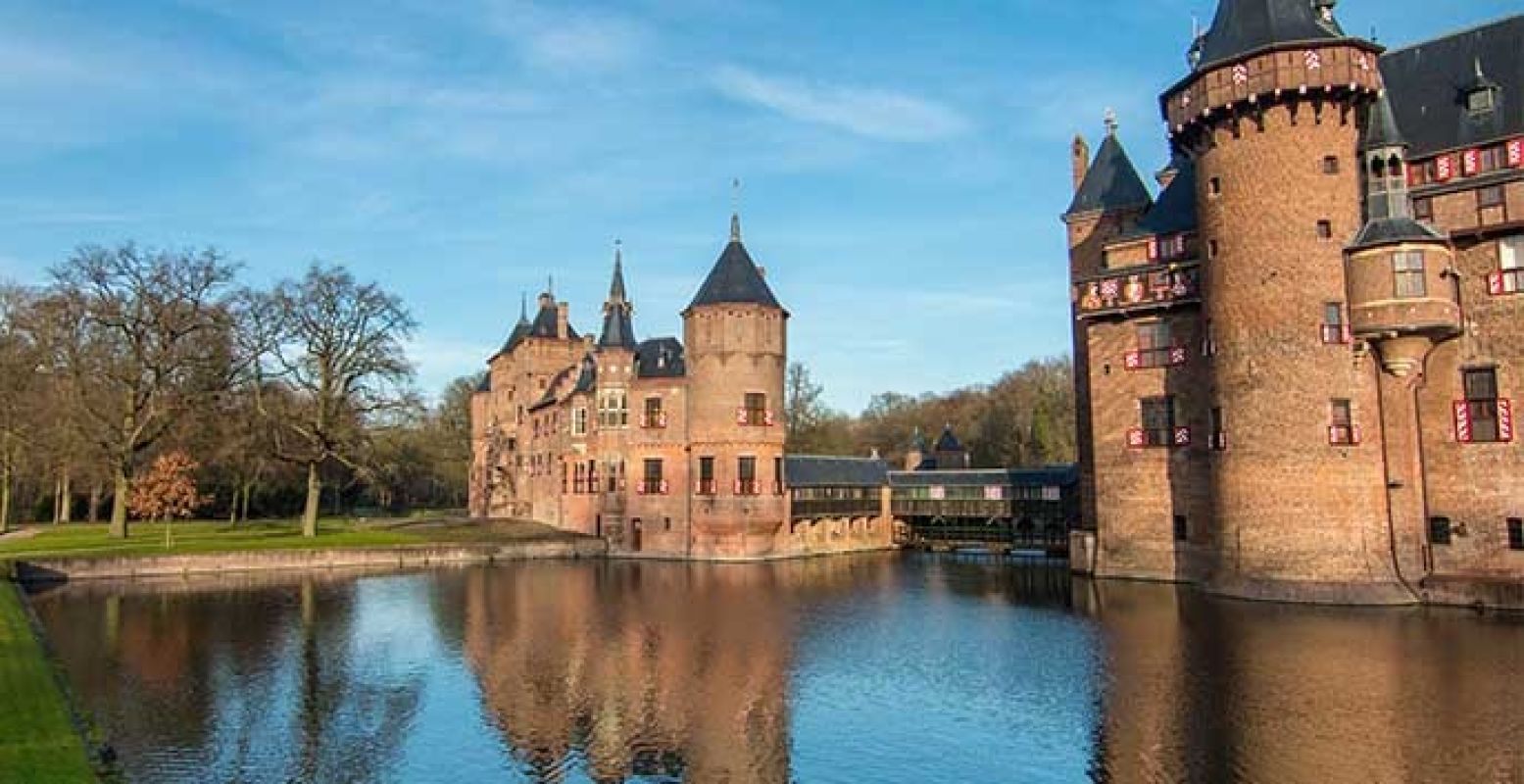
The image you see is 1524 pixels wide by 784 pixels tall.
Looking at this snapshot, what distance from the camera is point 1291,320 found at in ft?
80.9

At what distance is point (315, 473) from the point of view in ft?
132

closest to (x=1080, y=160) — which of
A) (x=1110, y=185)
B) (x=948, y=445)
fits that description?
(x=1110, y=185)

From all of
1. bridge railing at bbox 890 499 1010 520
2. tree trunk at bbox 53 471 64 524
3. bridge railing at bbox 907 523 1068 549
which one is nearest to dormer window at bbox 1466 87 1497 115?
bridge railing at bbox 907 523 1068 549

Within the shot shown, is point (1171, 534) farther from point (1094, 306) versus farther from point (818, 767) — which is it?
point (818, 767)

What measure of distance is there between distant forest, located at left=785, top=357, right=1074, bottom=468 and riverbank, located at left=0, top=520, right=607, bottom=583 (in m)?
23.0

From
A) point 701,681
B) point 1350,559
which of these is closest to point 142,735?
point 701,681

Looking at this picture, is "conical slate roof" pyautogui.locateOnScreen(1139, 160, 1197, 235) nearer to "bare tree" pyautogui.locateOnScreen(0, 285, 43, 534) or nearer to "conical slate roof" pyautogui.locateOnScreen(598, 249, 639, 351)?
"conical slate roof" pyautogui.locateOnScreen(598, 249, 639, 351)

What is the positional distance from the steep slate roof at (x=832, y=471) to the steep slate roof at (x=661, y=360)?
588cm

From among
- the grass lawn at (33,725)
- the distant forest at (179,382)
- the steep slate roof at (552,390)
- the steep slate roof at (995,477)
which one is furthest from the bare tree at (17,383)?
the steep slate roof at (995,477)

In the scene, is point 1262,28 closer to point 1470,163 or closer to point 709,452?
point 1470,163

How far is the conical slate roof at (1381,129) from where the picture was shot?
24.4m

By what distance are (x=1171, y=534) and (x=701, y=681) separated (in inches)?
682

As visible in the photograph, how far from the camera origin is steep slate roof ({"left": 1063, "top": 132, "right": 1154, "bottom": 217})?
34.0 metres

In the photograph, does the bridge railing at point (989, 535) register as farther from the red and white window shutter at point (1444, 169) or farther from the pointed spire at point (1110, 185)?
the red and white window shutter at point (1444, 169)
